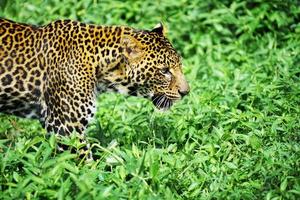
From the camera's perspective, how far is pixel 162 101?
29.0 ft

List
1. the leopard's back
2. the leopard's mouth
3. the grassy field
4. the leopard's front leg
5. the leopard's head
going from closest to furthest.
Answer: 1. the grassy field
2. the leopard's front leg
3. the leopard's back
4. the leopard's head
5. the leopard's mouth

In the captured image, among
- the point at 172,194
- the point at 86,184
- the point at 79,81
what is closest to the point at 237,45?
the point at 79,81

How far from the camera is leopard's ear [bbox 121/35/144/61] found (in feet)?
28.1

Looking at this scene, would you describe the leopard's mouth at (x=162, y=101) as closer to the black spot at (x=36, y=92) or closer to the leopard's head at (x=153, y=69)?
the leopard's head at (x=153, y=69)

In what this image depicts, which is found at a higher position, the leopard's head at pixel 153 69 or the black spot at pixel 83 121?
the leopard's head at pixel 153 69

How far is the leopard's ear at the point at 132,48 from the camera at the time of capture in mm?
8570

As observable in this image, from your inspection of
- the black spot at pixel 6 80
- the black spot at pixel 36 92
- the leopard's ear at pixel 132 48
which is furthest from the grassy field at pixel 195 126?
the leopard's ear at pixel 132 48

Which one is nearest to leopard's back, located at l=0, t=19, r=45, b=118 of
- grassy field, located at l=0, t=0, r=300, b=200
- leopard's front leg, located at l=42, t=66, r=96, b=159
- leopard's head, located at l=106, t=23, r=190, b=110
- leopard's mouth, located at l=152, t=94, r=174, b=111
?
leopard's front leg, located at l=42, t=66, r=96, b=159

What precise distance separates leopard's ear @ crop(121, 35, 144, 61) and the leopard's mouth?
49 centimetres

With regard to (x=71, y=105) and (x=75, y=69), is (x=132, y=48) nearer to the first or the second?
(x=75, y=69)

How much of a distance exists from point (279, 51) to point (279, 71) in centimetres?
98

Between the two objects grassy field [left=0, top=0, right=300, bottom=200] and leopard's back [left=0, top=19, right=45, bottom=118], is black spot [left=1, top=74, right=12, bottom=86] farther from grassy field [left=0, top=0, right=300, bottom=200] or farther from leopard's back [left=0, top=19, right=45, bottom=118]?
grassy field [left=0, top=0, right=300, bottom=200]

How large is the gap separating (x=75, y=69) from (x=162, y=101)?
1.02m

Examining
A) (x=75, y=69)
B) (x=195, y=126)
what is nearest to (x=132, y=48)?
(x=75, y=69)
